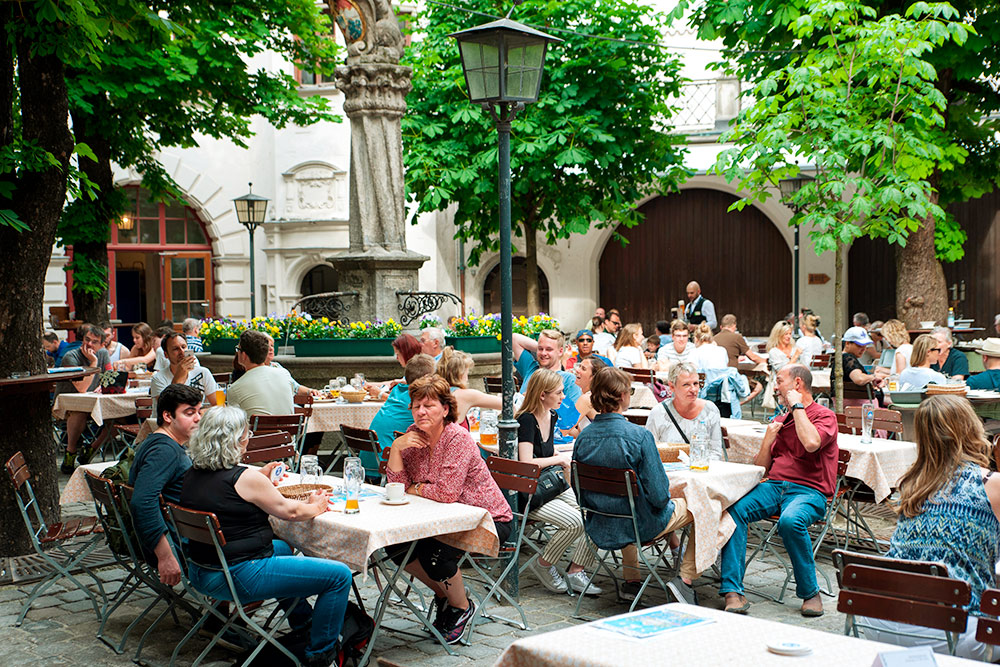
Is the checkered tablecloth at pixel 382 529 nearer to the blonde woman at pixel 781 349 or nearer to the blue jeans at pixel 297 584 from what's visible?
the blue jeans at pixel 297 584

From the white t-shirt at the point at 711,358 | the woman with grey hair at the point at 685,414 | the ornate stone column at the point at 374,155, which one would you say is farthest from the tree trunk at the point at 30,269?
the white t-shirt at the point at 711,358

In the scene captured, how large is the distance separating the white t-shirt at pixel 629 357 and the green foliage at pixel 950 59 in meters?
4.74

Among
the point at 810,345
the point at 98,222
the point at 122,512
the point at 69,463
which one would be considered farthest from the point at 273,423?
the point at 810,345

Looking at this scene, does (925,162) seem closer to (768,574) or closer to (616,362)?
(616,362)

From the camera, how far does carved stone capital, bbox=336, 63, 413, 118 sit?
46.7ft

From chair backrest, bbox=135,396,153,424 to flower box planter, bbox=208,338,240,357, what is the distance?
2.82 m

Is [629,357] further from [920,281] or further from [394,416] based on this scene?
[394,416]

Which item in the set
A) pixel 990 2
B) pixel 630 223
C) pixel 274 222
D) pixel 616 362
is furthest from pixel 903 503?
pixel 274 222

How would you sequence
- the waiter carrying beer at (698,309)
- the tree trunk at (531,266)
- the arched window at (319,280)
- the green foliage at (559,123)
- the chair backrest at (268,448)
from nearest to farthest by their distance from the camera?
the chair backrest at (268,448), the waiter carrying beer at (698,309), the green foliage at (559,123), the tree trunk at (531,266), the arched window at (319,280)

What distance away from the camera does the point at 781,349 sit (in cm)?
1397

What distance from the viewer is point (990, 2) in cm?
1525

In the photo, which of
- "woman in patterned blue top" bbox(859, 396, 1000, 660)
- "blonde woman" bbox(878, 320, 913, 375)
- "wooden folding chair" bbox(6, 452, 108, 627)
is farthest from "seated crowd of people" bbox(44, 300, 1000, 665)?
"blonde woman" bbox(878, 320, 913, 375)

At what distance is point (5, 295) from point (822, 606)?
5.89 m

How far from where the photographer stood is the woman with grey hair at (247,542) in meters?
5.20
